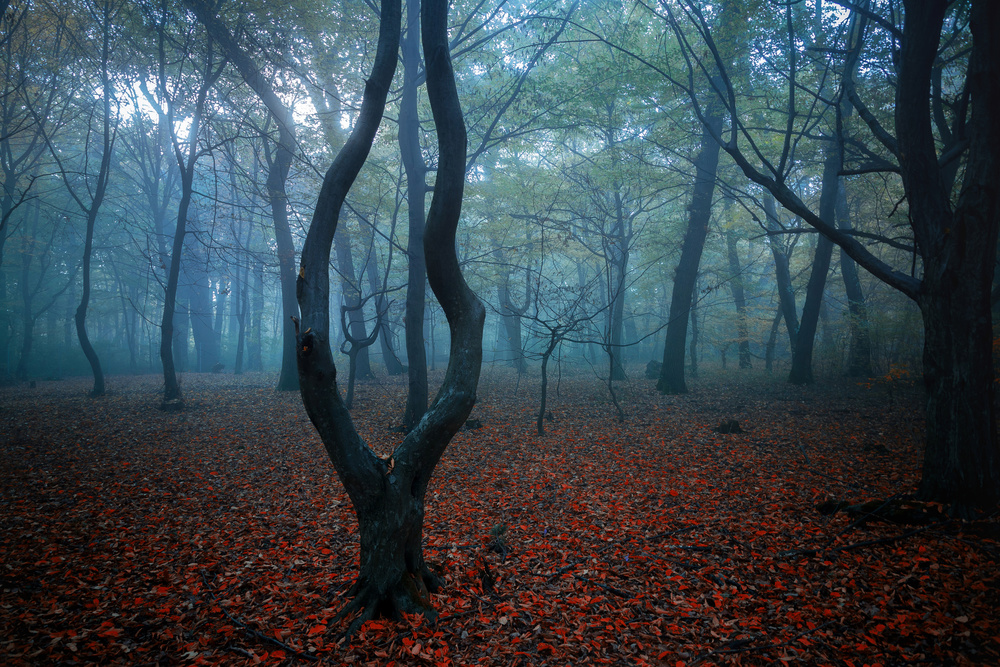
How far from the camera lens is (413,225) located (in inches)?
333

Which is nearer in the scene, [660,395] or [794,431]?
[794,431]

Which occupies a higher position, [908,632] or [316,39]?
[316,39]

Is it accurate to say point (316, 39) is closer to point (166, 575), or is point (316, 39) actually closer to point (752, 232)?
point (166, 575)

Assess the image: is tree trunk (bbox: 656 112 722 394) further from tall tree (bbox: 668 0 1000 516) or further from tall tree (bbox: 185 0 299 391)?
tall tree (bbox: 185 0 299 391)

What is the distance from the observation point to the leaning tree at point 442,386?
10.2ft

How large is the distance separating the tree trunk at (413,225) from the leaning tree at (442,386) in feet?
15.5

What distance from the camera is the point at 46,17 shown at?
10.3 m

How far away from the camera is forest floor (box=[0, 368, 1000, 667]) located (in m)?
2.93

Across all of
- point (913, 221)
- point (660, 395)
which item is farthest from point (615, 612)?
point (660, 395)

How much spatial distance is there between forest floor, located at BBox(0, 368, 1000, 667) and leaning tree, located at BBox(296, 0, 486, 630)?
0.37 m

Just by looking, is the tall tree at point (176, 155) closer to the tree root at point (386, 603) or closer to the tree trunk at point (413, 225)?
the tree trunk at point (413, 225)

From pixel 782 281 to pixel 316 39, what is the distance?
15311 millimetres

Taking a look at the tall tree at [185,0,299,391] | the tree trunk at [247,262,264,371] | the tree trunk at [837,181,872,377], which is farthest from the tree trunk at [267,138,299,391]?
the tree trunk at [837,181,872,377]

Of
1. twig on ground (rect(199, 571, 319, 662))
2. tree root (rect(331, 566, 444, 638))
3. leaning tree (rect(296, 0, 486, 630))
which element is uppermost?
leaning tree (rect(296, 0, 486, 630))
